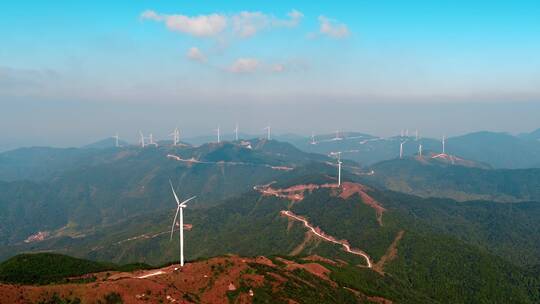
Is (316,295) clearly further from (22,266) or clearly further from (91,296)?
(22,266)

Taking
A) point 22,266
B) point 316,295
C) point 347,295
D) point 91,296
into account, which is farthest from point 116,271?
point 347,295

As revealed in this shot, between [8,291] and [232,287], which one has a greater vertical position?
[8,291]

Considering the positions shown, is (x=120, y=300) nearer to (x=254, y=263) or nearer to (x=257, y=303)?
(x=257, y=303)

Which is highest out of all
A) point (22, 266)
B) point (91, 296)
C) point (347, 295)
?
point (91, 296)

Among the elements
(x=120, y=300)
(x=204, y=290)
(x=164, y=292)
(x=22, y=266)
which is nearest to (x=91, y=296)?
(x=120, y=300)

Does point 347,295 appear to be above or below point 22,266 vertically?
below

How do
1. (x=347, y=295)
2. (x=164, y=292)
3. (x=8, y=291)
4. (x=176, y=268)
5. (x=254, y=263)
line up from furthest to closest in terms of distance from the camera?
(x=347, y=295) → (x=254, y=263) → (x=176, y=268) → (x=164, y=292) → (x=8, y=291)

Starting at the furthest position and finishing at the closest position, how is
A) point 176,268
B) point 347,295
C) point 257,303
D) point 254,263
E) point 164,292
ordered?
point 347,295, point 254,263, point 176,268, point 257,303, point 164,292

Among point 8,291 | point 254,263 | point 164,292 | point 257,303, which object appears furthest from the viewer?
point 254,263

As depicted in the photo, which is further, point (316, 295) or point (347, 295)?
point (347, 295)
